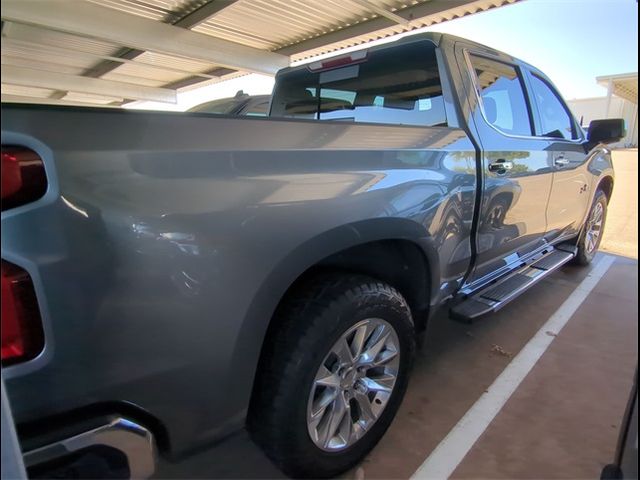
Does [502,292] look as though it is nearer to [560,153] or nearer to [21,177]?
[560,153]

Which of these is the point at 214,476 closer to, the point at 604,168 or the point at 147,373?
the point at 147,373

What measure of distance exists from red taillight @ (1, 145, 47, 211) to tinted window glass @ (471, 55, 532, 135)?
2347 mm

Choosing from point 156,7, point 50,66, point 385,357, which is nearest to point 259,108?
point 385,357

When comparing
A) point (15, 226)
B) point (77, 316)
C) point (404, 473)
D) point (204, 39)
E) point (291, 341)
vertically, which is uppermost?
point (204, 39)

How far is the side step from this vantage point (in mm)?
2473

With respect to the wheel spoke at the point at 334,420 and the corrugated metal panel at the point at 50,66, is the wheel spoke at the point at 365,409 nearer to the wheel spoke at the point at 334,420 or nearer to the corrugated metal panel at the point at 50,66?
the wheel spoke at the point at 334,420

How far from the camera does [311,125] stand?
1594 millimetres

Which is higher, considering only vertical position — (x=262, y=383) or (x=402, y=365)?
(x=262, y=383)

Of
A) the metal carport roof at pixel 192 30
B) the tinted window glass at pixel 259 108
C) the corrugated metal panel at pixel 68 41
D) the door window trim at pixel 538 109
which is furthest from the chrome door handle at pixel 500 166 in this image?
the corrugated metal panel at pixel 68 41

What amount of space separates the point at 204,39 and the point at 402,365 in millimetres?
10313

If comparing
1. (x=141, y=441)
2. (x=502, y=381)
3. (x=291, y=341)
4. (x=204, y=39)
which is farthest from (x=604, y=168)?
(x=204, y=39)

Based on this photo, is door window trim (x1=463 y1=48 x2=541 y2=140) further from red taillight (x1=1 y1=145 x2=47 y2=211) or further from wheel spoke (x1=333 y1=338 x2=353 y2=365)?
red taillight (x1=1 y1=145 x2=47 y2=211)

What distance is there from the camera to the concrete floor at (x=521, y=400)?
6.43 ft

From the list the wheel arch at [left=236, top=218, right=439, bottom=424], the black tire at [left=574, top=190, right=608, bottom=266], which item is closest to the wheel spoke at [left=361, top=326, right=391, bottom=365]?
the wheel arch at [left=236, top=218, right=439, bottom=424]
